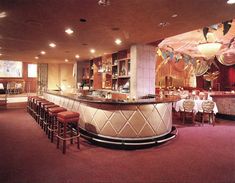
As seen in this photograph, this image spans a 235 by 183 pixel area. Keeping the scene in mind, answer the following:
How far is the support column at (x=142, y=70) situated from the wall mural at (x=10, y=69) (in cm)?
1329

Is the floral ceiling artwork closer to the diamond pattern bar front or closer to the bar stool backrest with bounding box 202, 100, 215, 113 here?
the bar stool backrest with bounding box 202, 100, 215, 113

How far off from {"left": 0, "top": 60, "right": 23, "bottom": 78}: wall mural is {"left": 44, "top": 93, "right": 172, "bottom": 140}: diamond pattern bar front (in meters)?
13.8

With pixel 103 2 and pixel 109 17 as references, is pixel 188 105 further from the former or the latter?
pixel 103 2

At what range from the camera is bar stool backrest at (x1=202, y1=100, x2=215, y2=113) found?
6.53 metres

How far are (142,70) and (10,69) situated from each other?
1396cm

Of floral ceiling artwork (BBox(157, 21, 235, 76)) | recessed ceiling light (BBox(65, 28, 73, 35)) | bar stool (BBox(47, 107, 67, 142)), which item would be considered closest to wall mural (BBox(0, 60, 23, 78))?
floral ceiling artwork (BBox(157, 21, 235, 76))

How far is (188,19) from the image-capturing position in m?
3.54

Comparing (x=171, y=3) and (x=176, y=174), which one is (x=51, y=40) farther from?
(x=176, y=174)

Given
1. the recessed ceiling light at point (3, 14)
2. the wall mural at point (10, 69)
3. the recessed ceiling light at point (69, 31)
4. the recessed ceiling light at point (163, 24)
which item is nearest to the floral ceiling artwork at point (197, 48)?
the recessed ceiling light at point (163, 24)

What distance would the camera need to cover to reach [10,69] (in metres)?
15.5

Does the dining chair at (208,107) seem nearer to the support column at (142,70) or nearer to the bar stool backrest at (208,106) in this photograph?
the bar stool backrest at (208,106)

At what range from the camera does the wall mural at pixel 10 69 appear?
599 inches

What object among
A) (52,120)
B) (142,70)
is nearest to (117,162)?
(52,120)

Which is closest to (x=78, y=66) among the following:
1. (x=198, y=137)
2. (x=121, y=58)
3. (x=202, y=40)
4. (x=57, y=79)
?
(x=57, y=79)
